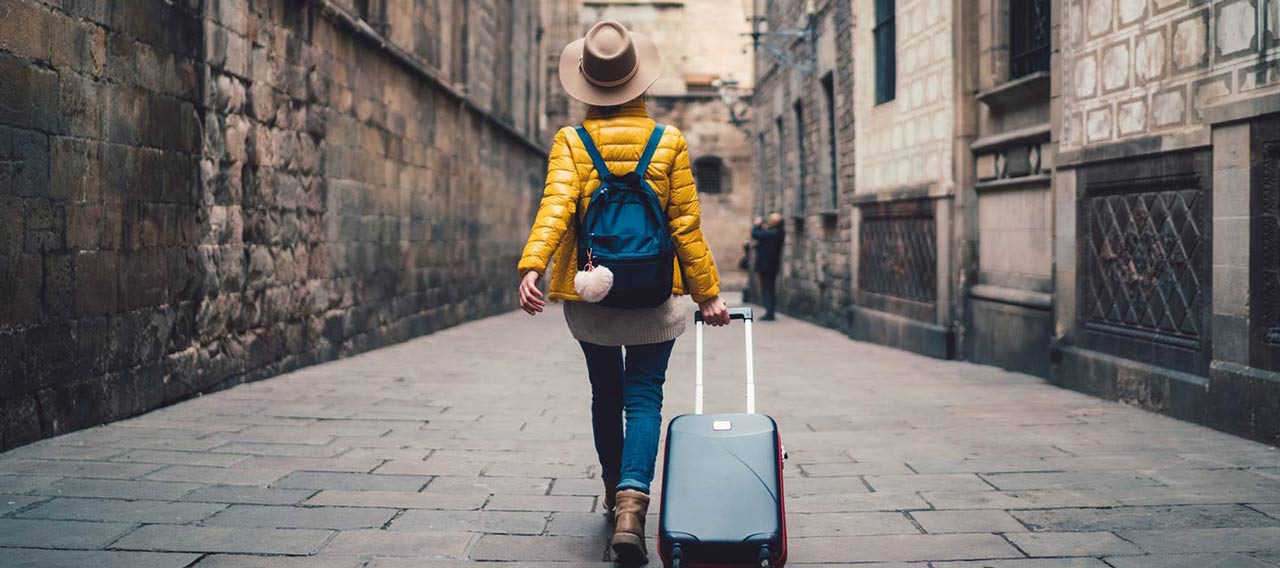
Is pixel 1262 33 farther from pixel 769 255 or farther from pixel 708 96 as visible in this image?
pixel 708 96

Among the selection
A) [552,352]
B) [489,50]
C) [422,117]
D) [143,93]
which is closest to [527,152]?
[489,50]

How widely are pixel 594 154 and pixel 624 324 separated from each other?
0.55 metres

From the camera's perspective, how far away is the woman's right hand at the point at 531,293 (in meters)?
3.68

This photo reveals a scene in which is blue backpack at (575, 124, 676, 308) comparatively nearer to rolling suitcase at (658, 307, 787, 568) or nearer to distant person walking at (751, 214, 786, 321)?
rolling suitcase at (658, 307, 787, 568)

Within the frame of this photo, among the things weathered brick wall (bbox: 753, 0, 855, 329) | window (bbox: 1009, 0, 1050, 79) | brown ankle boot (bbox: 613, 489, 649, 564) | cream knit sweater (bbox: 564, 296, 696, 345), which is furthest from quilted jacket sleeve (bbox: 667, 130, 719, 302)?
weathered brick wall (bbox: 753, 0, 855, 329)

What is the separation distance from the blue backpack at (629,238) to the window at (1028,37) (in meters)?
6.58

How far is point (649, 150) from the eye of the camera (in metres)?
3.77

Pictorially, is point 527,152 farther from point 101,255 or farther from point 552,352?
point 101,255

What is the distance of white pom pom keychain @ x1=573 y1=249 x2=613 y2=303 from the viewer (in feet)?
11.7

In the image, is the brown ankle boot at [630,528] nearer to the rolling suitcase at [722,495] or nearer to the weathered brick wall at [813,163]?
the rolling suitcase at [722,495]

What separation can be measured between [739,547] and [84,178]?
4.52m

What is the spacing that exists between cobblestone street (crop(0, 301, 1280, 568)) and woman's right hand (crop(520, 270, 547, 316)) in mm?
784

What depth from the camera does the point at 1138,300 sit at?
734 centimetres

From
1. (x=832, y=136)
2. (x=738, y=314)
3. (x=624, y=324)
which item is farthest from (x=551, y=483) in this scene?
(x=832, y=136)
